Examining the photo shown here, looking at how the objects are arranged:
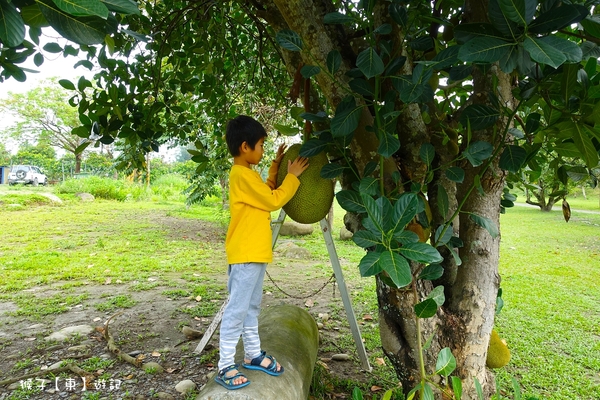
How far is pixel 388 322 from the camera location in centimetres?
135

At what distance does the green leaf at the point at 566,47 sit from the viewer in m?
0.54

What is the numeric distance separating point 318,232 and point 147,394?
573cm

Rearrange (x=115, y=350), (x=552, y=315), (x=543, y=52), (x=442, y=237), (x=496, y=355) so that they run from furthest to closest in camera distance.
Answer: (x=552, y=315) → (x=115, y=350) → (x=496, y=355) → (x=442, y=237) → (x=543, y=52)

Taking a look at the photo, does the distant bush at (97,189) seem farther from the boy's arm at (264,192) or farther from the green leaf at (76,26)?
the green leaf at (76,26)

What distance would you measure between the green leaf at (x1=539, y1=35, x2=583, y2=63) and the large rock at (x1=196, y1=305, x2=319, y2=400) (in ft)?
3.68

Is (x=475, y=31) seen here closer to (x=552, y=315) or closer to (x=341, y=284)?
(x=341, y=284)

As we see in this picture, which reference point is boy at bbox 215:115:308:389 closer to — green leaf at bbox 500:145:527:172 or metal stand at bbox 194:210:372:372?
metal stand at bbox 194:210:372:372

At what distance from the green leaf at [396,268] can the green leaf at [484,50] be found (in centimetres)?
34

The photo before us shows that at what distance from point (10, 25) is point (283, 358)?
1.32m

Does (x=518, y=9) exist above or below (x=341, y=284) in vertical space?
above

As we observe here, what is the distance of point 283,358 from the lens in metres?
1.51

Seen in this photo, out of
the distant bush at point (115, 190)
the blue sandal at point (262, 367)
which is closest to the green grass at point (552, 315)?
the blue sandal at point (262, 367)

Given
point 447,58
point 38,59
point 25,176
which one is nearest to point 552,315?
point 447,58

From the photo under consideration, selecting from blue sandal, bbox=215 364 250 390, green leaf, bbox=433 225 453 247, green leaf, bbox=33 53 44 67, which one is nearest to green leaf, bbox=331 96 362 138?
green leaf, bbox=433 225 453 247
